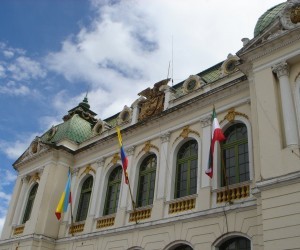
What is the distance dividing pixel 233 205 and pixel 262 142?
2.41 meters

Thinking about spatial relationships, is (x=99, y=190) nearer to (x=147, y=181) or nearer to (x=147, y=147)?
(x=147, y=181)

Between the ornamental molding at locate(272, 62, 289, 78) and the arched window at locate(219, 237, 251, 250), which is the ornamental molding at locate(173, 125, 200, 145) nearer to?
the ornamental molding at locate(272, 62, 289, 78)

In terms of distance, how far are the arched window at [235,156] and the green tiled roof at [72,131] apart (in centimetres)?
994

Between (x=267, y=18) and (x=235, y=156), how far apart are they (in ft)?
16.4

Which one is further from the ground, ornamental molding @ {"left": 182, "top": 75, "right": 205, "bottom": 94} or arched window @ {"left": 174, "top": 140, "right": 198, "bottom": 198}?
ornamental molding @ {"left": 182, "top": 75, "right": 205, "bottom": 94}

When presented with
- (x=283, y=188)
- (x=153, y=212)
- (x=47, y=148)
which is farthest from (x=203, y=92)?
(x=47, y=148)

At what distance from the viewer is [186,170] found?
16.1 meters

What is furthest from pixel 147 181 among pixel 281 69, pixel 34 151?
pixel 34 151

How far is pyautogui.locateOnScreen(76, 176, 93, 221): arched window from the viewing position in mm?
19641

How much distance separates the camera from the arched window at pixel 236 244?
12.7 meters

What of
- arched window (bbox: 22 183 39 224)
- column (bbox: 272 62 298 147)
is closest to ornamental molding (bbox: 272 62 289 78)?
Answer: column (bbox: 272 62 298 147)

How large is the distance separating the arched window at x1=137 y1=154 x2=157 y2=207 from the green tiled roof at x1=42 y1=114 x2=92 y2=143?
19.4ft

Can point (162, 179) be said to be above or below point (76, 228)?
above

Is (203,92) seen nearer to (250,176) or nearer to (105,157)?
(250,176)
